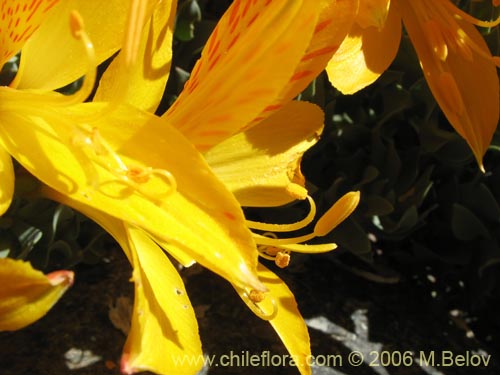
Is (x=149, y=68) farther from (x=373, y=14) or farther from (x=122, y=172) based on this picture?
(x=373, y=14)

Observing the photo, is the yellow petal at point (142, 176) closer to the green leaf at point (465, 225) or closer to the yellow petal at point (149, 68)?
the yellow petal at point (149, 68)

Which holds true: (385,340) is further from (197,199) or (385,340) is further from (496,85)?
(197,199)

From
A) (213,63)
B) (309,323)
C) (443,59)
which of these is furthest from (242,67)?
(309,323)

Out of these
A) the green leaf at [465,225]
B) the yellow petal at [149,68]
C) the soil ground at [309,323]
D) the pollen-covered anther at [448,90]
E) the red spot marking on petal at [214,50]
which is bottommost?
the soil ground at [309,323]

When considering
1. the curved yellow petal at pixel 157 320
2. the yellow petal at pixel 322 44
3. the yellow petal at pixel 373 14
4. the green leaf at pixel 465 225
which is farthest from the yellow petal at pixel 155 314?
the green leaf at pixel 465 225

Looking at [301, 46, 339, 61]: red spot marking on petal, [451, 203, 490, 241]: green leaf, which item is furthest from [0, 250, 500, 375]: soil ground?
[301, 46, 339, 61]: red spot marking on petal

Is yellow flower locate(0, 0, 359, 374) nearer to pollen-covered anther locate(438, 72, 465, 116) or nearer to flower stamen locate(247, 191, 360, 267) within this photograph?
flower stamen locate(247, 191, 360, 267)

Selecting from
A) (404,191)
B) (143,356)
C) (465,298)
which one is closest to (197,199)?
(143,356)
